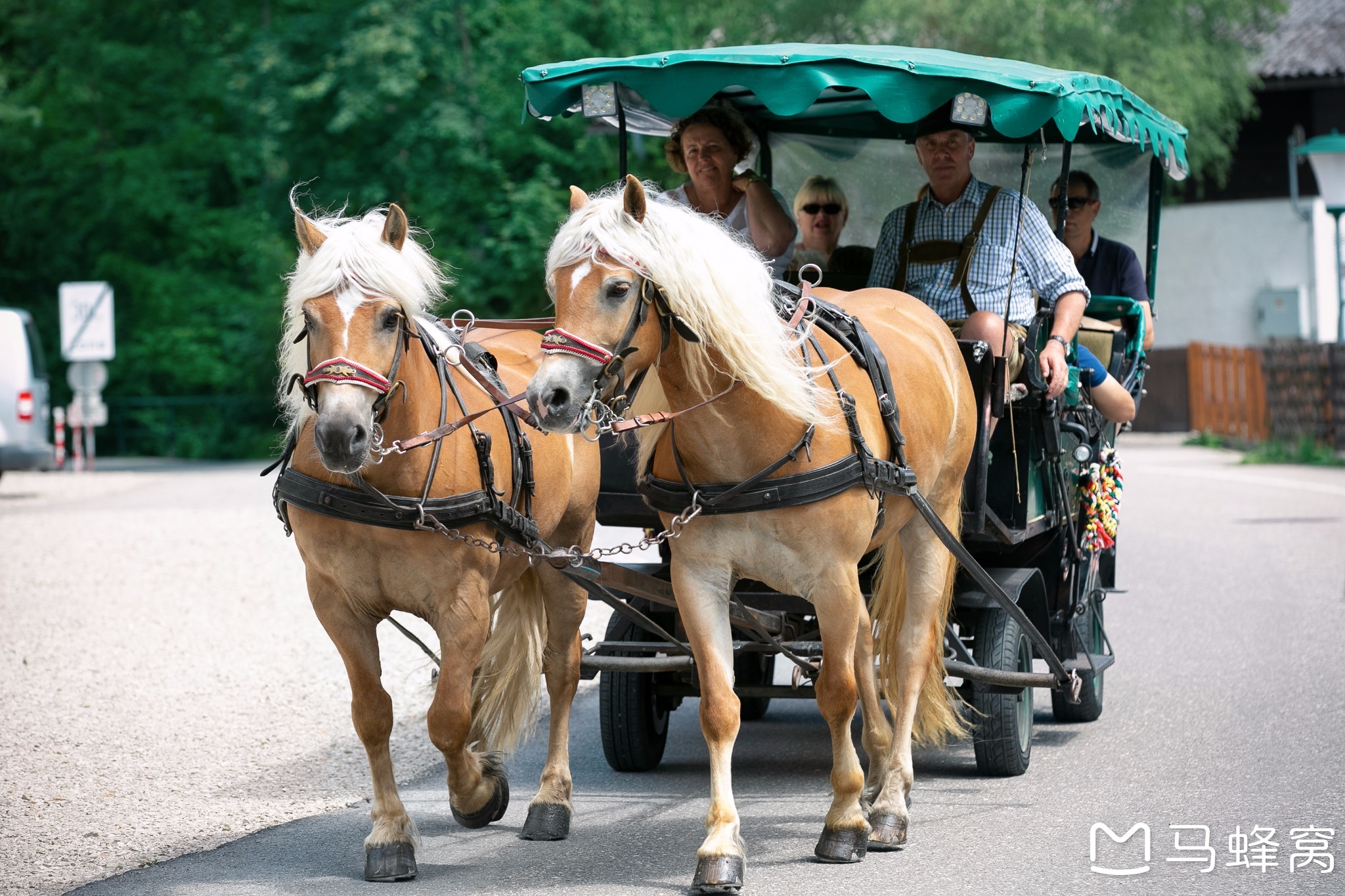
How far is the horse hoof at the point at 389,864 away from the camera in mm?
4461

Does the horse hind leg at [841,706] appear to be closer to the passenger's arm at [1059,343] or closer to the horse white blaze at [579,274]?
the horse white blaze at [579,274]

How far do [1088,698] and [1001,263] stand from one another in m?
2.03

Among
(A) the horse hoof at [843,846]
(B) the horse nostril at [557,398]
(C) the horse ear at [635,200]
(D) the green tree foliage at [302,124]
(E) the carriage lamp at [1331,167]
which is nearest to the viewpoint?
(B) the horse nostril at [557,398]

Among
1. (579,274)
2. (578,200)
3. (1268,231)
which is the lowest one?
(579,274)

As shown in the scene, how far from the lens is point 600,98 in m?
5.41

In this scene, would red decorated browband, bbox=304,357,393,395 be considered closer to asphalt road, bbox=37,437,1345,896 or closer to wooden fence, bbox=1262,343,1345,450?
asphalt road, bbox=37,437,1345,896

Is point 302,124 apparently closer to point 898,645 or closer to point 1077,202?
point 1077,202

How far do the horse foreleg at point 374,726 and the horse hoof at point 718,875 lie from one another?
0.93 metres

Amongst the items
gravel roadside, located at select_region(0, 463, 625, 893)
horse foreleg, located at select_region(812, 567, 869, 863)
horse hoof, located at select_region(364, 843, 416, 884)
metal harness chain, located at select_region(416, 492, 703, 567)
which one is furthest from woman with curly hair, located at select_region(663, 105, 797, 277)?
horse hoof, located at select_region(364, 843, 416, 884)

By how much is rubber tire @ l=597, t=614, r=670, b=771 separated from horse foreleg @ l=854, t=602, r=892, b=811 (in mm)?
993

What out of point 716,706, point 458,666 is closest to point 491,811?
point 458,666

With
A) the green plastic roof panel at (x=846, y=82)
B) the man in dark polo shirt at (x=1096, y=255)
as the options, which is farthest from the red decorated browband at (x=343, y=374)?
the man in dark polo shirt at (x=1096, y=255)

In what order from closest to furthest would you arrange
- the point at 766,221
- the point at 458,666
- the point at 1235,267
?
the point at 458,666, the point at 766,221, the point at 1235,267

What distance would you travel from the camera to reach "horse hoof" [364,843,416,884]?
4461 mm
